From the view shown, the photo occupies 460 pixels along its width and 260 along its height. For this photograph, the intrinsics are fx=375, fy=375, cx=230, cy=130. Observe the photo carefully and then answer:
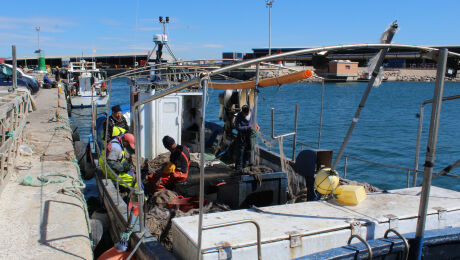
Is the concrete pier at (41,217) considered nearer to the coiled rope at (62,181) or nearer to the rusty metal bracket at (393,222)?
the coiled rope at (62,181)

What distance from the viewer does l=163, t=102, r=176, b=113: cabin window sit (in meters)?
9.66

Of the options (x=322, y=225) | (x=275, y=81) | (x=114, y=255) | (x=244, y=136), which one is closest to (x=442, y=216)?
(x=322, y=225)

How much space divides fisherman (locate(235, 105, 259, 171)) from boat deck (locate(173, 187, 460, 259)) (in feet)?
11.0

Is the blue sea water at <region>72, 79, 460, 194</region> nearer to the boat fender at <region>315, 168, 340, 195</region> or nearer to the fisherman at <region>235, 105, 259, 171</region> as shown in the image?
the fisherman at <region>235, 105, 259, 171</region>

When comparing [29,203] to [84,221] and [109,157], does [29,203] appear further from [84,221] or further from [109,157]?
[109,157]

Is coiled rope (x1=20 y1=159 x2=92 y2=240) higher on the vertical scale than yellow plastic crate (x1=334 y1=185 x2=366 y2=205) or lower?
lower

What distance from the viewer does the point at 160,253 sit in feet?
13.8

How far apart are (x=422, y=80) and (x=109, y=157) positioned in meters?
94.3

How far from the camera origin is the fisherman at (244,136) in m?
7.87

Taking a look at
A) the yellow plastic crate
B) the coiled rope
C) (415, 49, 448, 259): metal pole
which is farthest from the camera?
the coiled rope

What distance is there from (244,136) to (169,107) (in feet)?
8.78

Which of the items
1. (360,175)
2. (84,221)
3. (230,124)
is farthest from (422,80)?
(84,221)

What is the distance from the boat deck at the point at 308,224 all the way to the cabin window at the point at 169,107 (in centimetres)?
575

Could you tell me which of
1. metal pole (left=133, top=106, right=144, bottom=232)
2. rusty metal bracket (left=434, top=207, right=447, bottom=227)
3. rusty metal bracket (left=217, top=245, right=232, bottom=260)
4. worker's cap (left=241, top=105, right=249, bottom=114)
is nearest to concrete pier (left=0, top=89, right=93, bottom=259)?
metal pole (left=133, top=106, right=144, bottom=232)
